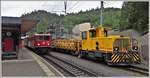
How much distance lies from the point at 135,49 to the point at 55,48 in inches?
1220

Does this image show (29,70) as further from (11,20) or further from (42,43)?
(42,43)

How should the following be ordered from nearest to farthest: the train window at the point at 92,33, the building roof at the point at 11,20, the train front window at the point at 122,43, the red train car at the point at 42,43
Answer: the train front window at the point at 122,43, the building roof at the point at 11,20, the train window at the point at 92,33, the red train car at the point at 42,43

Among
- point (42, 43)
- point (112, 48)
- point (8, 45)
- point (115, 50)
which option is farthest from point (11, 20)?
point (42, 43)

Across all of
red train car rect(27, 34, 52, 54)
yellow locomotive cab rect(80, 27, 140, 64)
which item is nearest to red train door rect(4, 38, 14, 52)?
yellow locomotive cab rect(80, 27, 140, 64)

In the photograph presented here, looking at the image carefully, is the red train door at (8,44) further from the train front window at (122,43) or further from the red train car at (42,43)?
the train front window at (122,43)

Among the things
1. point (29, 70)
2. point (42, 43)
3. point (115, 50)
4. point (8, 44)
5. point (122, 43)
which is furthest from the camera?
point (42, 43)

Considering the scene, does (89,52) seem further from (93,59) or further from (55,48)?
(55,48)

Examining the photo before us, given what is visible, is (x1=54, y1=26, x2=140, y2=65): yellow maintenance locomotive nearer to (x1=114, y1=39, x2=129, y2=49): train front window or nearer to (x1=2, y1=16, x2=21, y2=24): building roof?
(x1=114, y1=39, x2=129, y2=49): train front window

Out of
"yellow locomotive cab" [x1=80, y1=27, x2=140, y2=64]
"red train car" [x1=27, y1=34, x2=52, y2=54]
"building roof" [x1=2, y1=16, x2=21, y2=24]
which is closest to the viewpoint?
"yellow locomotive cab" [x1=80, y1=27, x2=140, y2=64]

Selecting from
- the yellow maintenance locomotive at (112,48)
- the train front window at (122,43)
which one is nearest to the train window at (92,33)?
the yellow maintenance locomotive at (112,48)

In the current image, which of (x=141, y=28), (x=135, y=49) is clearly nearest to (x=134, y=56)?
(x=135, y=49)

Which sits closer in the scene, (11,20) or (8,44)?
(11,20)

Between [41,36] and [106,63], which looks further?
[41,36]

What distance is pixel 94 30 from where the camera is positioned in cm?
3033
